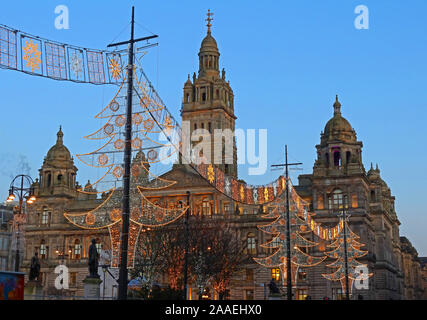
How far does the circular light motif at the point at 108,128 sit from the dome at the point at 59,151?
74259mm

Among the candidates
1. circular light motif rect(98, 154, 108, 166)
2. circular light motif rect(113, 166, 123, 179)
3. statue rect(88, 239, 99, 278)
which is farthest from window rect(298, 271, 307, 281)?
circular light motif rect(98, 154, 108, 166)

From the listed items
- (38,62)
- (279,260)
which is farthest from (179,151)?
(279,260)

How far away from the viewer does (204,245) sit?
63875 millimetres

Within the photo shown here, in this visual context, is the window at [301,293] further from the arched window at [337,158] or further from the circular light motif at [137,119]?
the circular light motif at [137,119]

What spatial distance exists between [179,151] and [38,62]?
335 inches

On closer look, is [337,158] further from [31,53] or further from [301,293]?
[31,53]

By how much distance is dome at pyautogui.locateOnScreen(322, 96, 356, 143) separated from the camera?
8744 centimetres

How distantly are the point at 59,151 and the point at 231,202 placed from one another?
98.4 ft

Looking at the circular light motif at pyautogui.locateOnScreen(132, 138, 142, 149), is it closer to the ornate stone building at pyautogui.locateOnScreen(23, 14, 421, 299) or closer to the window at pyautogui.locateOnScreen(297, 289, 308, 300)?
the ornate stone building at pyautogui.locateOnScreen(23, 14, 421, 299)

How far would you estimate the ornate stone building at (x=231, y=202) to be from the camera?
84.7 m

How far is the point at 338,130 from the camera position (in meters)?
87.6

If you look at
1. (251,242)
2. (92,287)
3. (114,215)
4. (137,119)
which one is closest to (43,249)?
(251,242)

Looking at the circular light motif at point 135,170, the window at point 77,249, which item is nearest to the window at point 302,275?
the window at point 77,249
